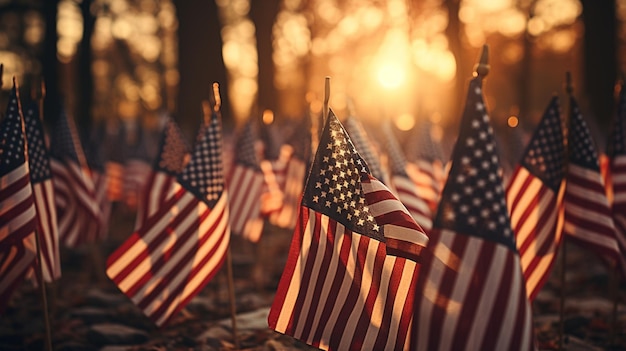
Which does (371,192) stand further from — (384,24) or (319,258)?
(384,24)

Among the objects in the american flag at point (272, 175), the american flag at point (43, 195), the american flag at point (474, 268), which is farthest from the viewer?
the american flag at point (272, 175)

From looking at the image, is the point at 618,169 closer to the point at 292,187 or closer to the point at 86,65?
the point at 292,187

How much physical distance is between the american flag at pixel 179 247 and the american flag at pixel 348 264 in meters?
1.23

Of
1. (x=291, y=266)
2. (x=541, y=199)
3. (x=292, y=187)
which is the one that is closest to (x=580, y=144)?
(x=541, y=199)

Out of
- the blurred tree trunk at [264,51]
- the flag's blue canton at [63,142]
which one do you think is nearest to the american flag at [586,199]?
the flag's blue canton at [63,142]

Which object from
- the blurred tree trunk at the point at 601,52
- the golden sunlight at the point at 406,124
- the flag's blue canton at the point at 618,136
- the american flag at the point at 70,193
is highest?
the blurred tree trunk at the point at 601,52

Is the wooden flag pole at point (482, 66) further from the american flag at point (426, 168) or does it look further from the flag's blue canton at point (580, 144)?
the american flag at point (426, 168)

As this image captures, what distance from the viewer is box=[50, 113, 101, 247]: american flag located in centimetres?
767

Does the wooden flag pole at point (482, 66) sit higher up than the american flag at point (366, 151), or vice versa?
the wooden flag pole at point (482, 66)

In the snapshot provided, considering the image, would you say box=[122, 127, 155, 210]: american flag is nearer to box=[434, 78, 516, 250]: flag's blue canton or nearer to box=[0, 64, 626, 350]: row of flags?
box=[0, 64, 626, 350]: row of flags

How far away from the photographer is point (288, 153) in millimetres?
11164

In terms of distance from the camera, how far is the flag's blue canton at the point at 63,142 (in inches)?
305

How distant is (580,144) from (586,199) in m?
0.48

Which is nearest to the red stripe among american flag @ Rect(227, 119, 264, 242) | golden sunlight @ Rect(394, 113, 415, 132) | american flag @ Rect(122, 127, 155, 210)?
american flag @ Rect(227, 119, 264, 242)
